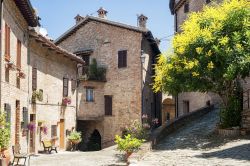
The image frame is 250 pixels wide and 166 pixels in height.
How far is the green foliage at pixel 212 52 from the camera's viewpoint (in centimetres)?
1658

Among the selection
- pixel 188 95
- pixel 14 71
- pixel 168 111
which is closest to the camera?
pixel 14 71

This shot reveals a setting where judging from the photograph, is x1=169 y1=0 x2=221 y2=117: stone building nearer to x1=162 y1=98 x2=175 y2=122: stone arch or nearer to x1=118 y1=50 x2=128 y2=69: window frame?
x1=118 y1=50 x2=128 y2=69: window frame

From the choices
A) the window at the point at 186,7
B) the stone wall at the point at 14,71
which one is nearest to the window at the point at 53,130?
the stone wall at the point at 14,71

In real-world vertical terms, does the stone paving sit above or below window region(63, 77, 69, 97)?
below

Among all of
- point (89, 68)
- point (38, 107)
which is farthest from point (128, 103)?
point (38, 107)

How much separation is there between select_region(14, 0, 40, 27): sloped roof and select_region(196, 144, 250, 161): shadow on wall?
832 cm

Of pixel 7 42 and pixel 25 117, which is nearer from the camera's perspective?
pixel 7 42

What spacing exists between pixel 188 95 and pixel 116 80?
5894 millimetres

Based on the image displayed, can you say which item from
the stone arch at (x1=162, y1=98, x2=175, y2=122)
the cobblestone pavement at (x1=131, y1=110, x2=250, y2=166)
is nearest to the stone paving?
the cobblestone pavement at (x1=131, y1=110, x2=250, y2=166)

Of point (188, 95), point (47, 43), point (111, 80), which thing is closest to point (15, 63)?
point (47, 43)

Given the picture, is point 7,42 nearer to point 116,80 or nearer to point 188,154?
point 188,154

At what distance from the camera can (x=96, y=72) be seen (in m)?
30.1

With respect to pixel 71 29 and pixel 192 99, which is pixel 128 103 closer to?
pixel 192 99

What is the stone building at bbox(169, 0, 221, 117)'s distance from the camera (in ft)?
94.9
